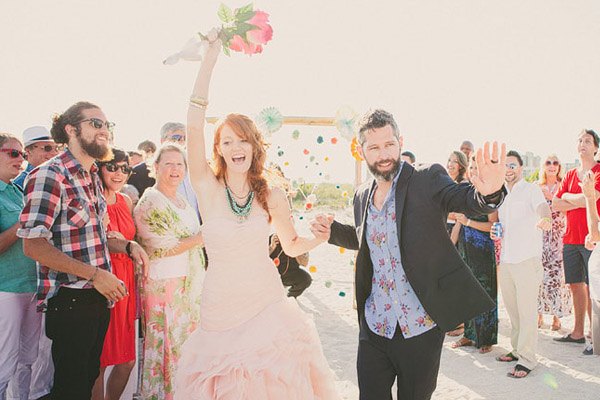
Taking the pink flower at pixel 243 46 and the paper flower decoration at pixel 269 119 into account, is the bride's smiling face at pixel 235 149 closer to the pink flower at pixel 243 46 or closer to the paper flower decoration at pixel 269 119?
the pink flower at pixel 243 46

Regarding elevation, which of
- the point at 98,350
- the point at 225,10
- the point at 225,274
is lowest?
the point at 98,350

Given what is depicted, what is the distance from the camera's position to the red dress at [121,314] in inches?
136

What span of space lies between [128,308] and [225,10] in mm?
2408

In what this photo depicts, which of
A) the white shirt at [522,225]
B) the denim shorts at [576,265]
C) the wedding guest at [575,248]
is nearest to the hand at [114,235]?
the white shirt at [522,225]

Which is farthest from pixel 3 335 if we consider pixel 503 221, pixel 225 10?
pixel 503 221

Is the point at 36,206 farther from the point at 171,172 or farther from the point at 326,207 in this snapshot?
the point at 326,207

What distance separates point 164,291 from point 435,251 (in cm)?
230

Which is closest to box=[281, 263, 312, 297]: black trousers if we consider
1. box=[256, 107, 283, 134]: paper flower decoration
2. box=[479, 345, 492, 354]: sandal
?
box=[256, 107, 283, 134]: paper flower decoration

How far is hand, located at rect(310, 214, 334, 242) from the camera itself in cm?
290

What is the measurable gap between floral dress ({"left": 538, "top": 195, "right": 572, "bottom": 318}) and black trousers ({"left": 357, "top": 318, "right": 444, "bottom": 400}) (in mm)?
4558

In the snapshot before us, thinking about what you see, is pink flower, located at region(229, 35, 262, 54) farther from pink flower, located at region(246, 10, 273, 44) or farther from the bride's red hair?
the bride's red hair

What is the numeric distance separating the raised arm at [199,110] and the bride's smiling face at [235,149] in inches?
5.3

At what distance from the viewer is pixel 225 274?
2.60m

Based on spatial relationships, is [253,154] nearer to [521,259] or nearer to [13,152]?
[13,152]
